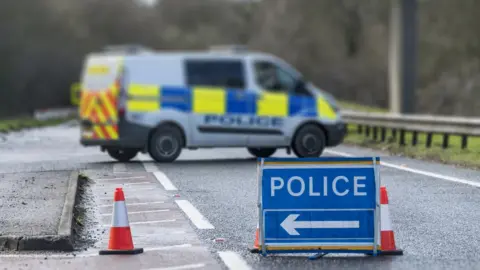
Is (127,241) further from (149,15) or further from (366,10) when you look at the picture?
(149,15)

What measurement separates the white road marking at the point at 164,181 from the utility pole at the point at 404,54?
11.5m

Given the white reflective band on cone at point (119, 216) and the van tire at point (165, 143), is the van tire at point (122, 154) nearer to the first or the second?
the van tire at point (165, 143)

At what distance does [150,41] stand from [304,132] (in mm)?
66503

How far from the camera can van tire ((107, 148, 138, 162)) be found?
20266mm

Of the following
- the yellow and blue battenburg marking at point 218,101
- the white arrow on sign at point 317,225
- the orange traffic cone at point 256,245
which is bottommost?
the orange traffic cone at point 256,245

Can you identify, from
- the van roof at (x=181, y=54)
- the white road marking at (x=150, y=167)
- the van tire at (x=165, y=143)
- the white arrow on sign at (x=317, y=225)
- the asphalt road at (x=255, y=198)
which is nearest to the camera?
the asphalt road at (x=255, y=198)

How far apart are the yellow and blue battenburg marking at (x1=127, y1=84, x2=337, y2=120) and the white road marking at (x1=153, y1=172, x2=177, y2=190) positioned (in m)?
2.27

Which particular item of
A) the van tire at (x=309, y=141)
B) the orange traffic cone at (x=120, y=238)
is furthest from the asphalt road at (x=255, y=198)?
the van tire at (x=309, y=141)

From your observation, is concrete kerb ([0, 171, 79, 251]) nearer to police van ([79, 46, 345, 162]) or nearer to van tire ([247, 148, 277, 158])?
police van ([79, 46, 345, 162])

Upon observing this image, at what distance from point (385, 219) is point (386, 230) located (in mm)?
93

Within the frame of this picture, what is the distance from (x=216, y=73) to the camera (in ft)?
64.1

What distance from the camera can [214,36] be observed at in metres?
85.0

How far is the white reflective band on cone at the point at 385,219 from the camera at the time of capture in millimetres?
9320

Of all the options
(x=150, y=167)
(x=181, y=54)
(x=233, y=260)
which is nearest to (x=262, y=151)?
(x=181, y=54)
